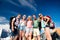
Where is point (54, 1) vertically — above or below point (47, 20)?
above

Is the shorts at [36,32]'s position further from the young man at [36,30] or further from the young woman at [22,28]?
the young woman at [22,28]

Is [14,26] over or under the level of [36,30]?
over

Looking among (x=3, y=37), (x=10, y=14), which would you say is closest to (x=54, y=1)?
(x=10, y=14)

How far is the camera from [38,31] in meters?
5.51

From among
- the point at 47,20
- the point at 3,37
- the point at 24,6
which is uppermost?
the point at 24,6

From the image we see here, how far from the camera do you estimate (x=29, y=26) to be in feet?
18.2

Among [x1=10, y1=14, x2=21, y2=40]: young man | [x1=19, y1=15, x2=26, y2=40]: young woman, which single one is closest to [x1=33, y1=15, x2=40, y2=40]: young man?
[x1=19, y1=15, x2=26, y2=40]: young woman

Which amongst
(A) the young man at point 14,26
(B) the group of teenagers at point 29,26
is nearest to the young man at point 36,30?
(B) the group of teenagers at point 29,26

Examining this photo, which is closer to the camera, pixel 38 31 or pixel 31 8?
pixel 38 31

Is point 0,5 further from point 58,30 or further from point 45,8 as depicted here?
point 58,30

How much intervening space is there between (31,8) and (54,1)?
23.1 inches

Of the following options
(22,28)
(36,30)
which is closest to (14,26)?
(22,28)

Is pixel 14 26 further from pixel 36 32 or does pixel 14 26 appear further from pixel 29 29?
pixel 36 32

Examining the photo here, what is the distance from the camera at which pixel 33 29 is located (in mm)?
5535
